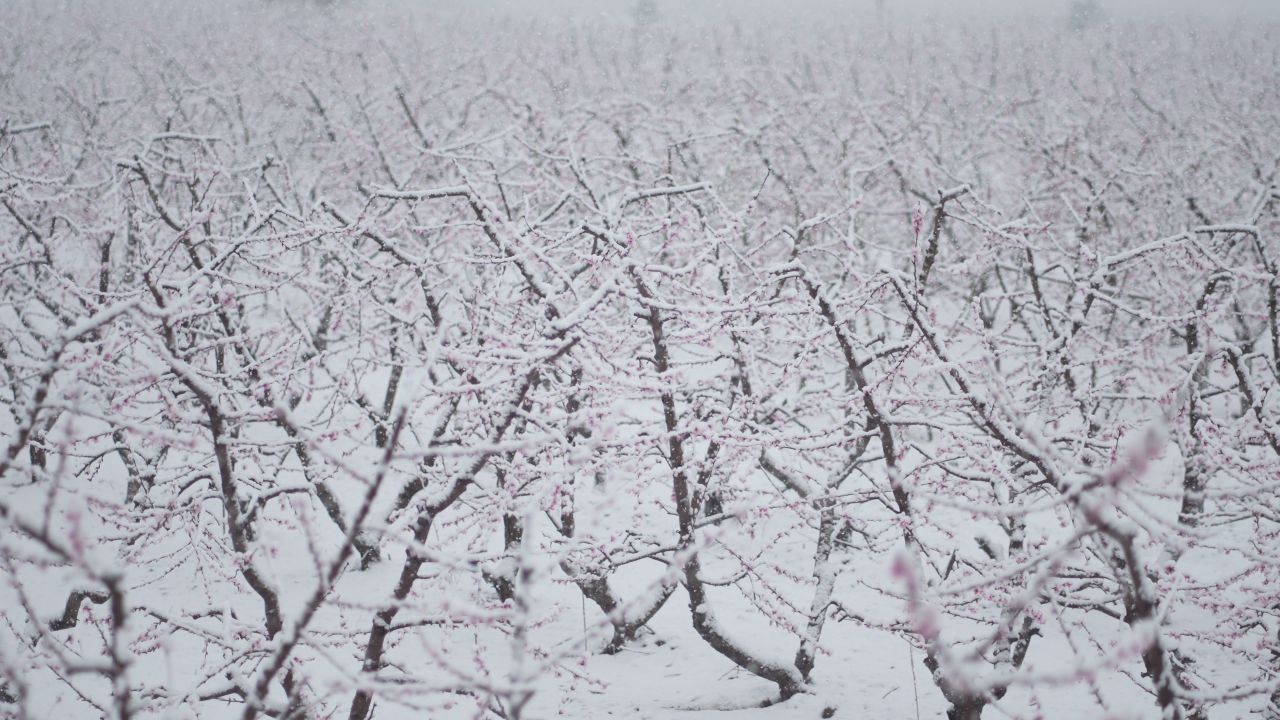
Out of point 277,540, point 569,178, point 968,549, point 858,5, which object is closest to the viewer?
point 277,540

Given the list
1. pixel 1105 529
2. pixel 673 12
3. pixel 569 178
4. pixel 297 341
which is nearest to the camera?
pixel 1105 529

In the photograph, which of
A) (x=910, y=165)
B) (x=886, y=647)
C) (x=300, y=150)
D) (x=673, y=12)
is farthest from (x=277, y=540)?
(x=673, y=12)

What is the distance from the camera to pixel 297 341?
20.3 feet

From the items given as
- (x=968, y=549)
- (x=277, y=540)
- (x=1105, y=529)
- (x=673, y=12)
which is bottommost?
(x=1105, y=529)

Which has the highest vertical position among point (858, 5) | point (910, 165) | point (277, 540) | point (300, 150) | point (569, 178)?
point (858, 5)

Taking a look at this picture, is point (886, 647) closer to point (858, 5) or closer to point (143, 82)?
point (143, 82)

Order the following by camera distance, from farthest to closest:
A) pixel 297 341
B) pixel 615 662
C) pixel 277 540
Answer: pixel 277 540 → pixel 615 662 → pixel 297 341

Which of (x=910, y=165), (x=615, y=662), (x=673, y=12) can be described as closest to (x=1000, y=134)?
(x=910, y=165)

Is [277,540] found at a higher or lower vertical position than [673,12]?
lower

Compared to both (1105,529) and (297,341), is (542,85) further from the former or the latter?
(1105,529)

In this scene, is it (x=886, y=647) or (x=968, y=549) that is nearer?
(x=886, y=647)

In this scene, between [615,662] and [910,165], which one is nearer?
[615,662]

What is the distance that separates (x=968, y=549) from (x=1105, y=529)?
8.66 m

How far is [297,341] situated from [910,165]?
13792 millimetres
